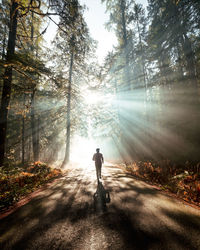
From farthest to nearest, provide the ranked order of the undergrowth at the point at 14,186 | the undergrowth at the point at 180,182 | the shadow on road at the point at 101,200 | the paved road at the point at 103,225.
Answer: the undergrowth at the point at 180,182 → the undergrowth at the point at 14,186 → the shadow on road at the point at 101,200 → the paved road at the point at 103,225

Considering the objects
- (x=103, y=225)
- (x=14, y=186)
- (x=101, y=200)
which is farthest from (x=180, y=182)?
(x=14, y=186)

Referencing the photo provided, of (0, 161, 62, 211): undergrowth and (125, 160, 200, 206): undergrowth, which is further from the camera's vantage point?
(125, 160, 200, 206): undergrowth

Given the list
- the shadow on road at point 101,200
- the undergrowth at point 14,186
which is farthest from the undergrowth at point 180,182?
the undergrowth at point 14,186

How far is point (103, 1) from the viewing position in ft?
50.6

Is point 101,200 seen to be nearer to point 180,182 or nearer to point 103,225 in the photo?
point 103,225

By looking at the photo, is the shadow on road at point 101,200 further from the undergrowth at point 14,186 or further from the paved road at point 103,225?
the undergrowth at point 14,186

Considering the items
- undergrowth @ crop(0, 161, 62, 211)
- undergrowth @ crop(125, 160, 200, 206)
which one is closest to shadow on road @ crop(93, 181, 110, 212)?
undergrowth @ crop(125, 160, 200, 206)

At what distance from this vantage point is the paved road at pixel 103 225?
220cm

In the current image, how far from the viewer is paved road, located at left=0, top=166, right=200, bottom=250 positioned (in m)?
2.20

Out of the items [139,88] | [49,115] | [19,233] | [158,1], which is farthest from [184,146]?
[158,1]

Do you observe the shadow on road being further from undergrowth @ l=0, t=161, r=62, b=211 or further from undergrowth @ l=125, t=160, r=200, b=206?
undergrowth @ l=0, t=161, r=62, b=211

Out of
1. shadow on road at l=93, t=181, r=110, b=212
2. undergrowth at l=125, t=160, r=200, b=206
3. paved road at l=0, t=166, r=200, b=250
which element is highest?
paved road at l=0, t=166, r=200, b=250

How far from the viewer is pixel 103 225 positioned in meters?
2.69

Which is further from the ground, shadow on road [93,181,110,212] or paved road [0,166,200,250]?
paved road [0,166,200,250]
